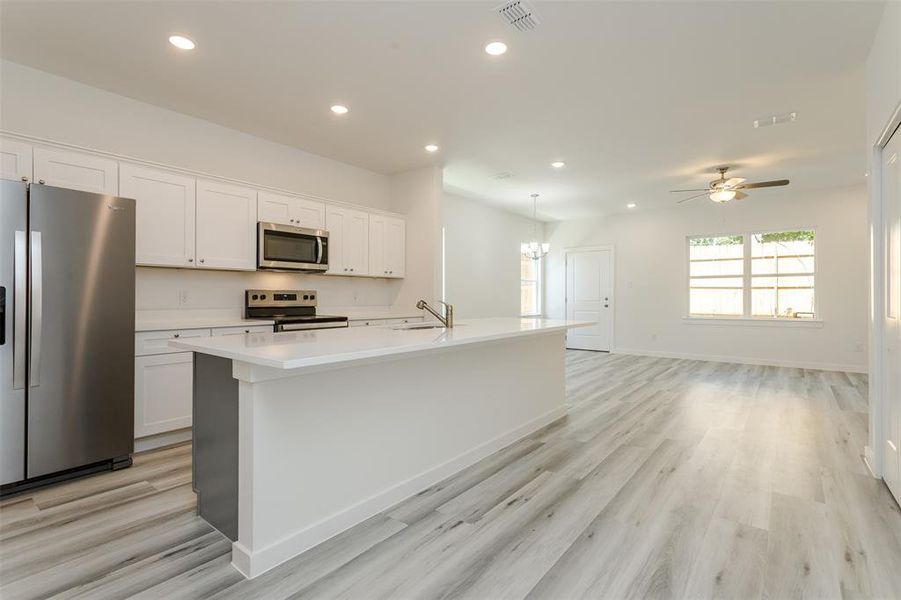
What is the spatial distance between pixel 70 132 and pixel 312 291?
2283mm

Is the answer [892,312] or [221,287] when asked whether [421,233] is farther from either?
[892,312]

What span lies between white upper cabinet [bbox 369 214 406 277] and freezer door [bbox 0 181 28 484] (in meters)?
3.10

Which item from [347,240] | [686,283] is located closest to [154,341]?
[347,240]

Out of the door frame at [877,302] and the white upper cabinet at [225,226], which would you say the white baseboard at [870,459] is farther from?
the white upper cabinet at [225,226]

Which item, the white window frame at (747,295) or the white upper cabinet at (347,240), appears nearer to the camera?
the white upper cabinet at (347,240)

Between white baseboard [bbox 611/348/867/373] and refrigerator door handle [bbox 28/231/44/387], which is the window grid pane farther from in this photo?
refrigerator door handle [bbox 28/231/44/387]

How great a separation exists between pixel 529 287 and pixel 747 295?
12.3ft

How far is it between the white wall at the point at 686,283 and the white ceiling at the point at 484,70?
2143 mm

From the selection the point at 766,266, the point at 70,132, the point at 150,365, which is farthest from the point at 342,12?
the point at 766,266

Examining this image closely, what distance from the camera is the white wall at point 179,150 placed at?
315cm

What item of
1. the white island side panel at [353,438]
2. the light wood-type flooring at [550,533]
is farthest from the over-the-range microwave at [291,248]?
the white island side panel at [353,438]

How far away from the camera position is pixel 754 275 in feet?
23.8

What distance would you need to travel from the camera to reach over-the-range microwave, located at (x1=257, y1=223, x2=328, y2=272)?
407 cm

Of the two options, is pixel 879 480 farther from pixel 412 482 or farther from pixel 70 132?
pixel 70 132
